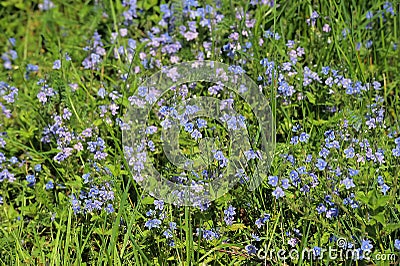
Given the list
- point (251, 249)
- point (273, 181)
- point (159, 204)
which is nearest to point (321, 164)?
point (273, 181)

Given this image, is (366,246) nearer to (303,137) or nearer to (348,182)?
(348,182)

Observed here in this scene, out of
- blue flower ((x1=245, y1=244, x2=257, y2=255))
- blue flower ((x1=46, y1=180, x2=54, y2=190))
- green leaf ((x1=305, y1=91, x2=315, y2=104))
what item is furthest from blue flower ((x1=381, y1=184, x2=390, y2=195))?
blue flower ((x1=46, y1=180, x2=54, y2=190))

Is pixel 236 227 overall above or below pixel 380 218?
below

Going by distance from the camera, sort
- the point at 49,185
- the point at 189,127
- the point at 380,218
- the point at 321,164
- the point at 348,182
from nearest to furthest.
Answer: the point at 380,218, the point at 348,182, the point at 321,164, the point at 189,127, the point at 49,185

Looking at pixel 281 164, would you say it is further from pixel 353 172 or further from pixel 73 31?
pixel 73 31

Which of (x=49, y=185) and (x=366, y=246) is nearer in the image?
(x=366, y=246)

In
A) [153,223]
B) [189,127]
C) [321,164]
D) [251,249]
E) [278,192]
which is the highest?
[189,127]

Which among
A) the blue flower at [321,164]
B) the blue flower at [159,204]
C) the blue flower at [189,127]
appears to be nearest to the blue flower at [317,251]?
the blue flower at [321,164]

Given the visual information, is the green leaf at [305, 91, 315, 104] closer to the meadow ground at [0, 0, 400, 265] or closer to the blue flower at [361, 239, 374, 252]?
the meadow ground at [0, 0, 400, 265]

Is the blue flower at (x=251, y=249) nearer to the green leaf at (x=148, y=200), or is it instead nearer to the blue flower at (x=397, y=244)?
the green leaf at (x=148, y=200)
